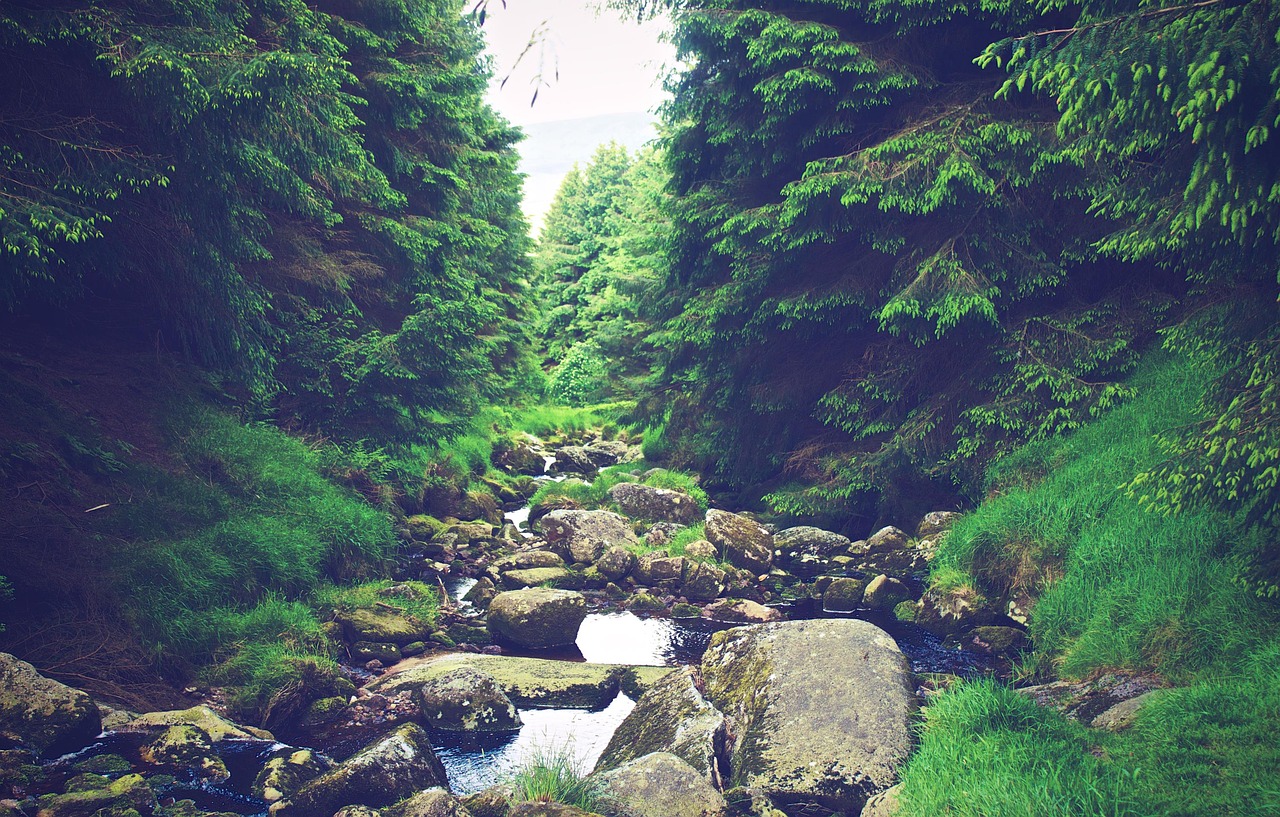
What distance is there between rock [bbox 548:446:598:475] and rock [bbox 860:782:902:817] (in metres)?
17.5

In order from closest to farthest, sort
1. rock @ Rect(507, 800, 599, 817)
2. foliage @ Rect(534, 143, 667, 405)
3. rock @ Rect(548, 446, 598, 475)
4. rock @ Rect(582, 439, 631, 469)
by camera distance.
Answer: rock @ Rect(507, 800, 599, 817) → foliage @ Rect(534, 143, 667, 405) → rock @ Rect(548, 446, 598, 475) → rock @ Rect(582, 439, 631, 469)

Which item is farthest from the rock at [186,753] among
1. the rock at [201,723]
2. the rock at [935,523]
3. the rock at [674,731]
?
the rock at [935,523]

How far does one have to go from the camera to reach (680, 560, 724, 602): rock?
37.3 ft

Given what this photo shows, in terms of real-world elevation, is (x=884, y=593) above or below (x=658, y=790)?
above

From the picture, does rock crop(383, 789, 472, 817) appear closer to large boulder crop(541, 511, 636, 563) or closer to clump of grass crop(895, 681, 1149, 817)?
clump of grass crop(895, 681, 1149, 817)

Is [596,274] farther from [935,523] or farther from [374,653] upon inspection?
[374,653]

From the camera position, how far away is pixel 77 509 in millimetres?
7934

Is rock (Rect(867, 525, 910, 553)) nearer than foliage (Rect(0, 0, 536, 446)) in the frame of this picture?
No

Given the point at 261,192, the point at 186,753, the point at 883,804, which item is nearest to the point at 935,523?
the point at 883,804

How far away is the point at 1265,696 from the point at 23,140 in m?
11.0

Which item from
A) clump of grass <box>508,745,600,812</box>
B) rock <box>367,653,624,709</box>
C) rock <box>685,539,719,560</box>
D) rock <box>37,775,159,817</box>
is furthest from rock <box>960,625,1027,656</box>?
rock <box>37,775,159,817</box>

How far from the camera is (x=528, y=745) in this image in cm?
720

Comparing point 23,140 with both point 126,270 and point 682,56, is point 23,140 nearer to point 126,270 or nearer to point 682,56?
point 126,270

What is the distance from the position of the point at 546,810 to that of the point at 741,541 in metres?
7.98
